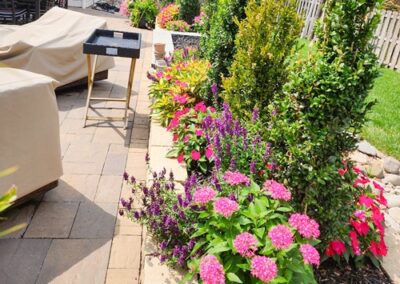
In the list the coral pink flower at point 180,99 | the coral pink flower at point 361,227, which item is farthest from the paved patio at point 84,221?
the coral pink flower at point 361,227

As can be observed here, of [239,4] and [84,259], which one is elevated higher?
[239,4]

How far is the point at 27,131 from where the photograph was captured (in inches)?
Answer: 101

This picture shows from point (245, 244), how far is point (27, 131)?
1.80 m

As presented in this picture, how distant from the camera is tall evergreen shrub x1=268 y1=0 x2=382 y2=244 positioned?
6.12 feet

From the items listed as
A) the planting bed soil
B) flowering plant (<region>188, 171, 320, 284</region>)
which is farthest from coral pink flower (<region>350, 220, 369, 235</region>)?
the planting bed soil

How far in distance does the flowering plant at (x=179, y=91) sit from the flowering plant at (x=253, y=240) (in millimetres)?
2071

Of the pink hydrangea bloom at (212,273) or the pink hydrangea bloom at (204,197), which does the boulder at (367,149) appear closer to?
the pink hydrangea bloom at (204,197)

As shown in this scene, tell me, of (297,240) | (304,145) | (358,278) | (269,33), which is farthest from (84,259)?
(269,33)

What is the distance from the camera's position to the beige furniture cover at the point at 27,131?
244 centimetres

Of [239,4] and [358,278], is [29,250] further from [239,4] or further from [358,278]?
[239,4]

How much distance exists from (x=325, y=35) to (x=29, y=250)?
2.36 meters

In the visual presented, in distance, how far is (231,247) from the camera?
1717 millimetres

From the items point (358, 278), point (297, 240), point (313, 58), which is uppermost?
point (313, 58)

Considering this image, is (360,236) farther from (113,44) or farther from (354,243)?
(113,44)
